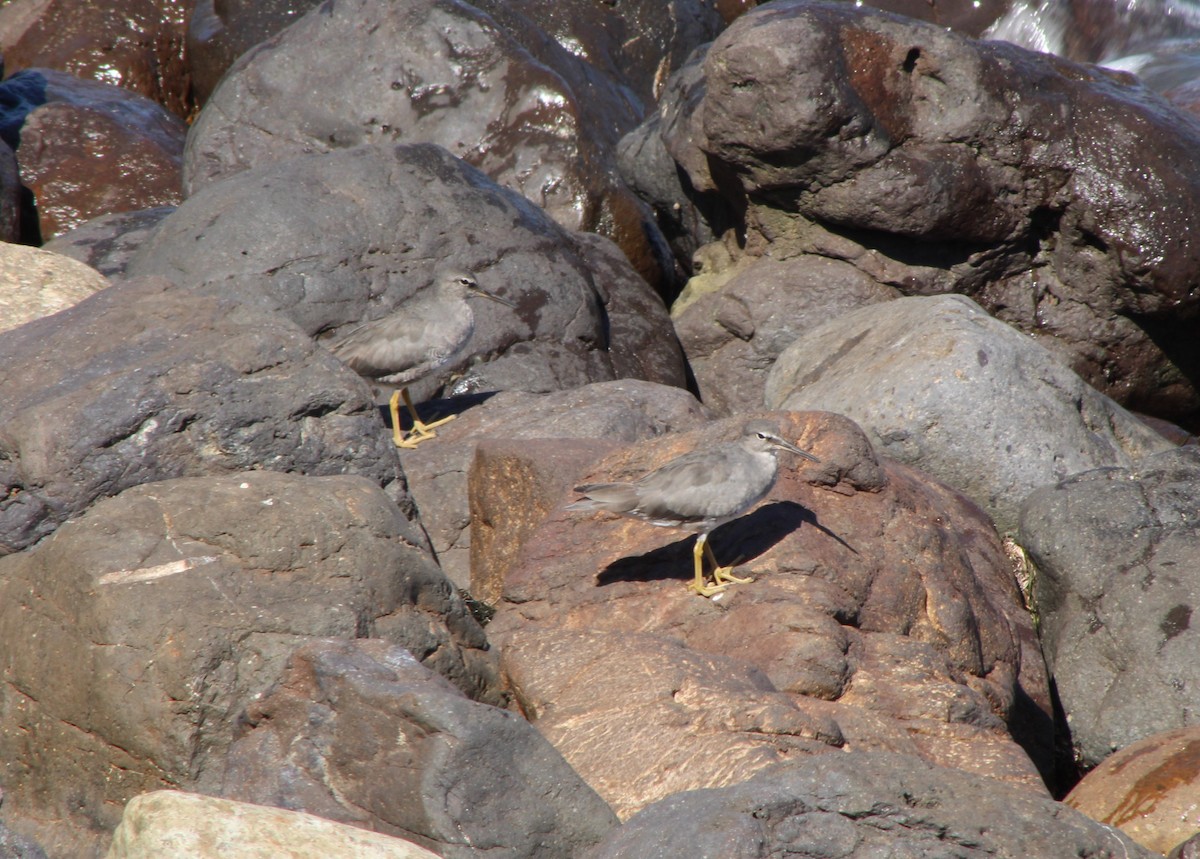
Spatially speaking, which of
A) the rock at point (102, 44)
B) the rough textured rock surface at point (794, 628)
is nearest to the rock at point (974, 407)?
the rough textured rock surface at point (794, 628)

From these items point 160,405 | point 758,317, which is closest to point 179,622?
point 160,405

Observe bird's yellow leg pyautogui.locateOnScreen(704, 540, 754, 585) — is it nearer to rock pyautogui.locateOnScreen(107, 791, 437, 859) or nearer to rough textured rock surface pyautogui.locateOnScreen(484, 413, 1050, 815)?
rough textured rock surface pyautogui.locateOnScreen(484, 413, 1050, 815)

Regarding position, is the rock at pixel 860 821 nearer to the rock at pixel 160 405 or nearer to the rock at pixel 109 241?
the rock at pixel 160 405

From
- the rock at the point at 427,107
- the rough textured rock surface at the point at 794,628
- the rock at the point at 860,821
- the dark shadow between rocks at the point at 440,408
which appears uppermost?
the rock at the point at 427,107

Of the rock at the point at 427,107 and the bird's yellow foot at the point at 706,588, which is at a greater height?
the rock at the point at 427,107

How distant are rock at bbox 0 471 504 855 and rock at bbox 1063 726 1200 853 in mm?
2773

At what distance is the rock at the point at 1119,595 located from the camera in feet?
24.0

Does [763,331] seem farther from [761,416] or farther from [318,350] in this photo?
[318,350]

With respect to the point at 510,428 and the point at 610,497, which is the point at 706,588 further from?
the point at 510,428

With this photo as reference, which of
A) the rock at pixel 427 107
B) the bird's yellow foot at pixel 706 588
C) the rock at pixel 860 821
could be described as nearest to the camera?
the rock at pixel 860 821

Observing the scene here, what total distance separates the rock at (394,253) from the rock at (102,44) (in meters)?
8.01

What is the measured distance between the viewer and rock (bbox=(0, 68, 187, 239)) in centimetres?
1434

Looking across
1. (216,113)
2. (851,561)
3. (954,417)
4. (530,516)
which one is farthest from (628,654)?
(216,113)

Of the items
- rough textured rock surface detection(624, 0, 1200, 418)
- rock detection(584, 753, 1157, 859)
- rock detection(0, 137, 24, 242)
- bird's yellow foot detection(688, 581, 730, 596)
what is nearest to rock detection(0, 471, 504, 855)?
bird's yellow foot detection(688, 581, 730, 596)
